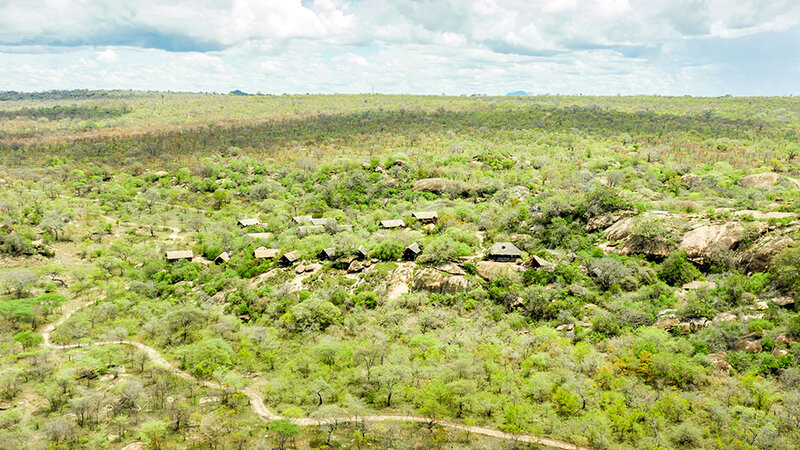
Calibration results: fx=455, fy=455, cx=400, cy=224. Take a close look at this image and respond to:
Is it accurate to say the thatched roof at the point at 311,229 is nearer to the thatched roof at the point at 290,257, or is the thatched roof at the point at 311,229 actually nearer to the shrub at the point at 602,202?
the thatched roof at the point at 290,257

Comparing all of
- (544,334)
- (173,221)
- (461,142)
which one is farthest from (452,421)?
(461,142)

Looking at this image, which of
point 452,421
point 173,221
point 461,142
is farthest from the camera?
point 461,142

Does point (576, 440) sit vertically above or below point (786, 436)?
below

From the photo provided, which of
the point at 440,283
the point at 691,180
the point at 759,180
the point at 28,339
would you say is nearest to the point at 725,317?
the point at 440,283

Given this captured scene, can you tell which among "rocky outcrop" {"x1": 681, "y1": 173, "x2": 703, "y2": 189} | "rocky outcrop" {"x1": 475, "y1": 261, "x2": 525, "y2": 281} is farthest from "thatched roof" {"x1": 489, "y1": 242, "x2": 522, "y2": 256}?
"rocky outcrop" {"x1": 681, "y1": 173, "x2": 703, "y2": 189}

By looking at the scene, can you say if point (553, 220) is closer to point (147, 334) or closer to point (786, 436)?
point (786, 436)

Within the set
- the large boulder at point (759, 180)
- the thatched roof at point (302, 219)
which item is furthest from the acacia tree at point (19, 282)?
the large boulder at point (759, 180)
